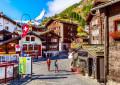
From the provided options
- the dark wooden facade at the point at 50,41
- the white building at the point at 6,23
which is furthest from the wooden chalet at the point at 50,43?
the white building at the point at 6,23

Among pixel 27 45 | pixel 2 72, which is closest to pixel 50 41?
pixel 27 45

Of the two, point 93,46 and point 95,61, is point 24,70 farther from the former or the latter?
point 93,46

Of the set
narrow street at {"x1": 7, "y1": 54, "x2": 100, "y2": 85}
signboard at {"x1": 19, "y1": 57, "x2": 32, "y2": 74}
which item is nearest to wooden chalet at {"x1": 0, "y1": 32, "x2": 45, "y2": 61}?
narrow street at {"x1": 7, "y1": 54, "x2": 100, "y2": 85}

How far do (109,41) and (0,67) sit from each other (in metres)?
9.82

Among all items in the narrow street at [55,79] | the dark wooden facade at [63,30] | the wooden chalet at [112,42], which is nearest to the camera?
the wooden chalet at [112,42]

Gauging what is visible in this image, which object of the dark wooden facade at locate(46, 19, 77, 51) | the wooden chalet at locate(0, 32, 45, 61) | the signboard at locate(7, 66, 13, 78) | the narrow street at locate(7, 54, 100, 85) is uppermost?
the dark wooden facade at locate(46, 19, 77, 51)

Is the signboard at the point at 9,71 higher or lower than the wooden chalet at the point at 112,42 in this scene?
lower

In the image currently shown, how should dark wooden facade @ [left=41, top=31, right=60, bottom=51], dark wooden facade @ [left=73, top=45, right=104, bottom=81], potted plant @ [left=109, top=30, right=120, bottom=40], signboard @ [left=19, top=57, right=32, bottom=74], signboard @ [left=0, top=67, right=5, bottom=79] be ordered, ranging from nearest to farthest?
potted plant @ [left=109, top=30, right=120, bottom=40] < signboard @ [left=0, top=67, right=5, bottom=79] < dark wooden facade @ [left=73, top=45, right=104, bottom=81] < signboard @ [left=19, top=57, right=32, bottom=74] < dark wooden facade @ [left=41, top=31, right=60, bottom=51]

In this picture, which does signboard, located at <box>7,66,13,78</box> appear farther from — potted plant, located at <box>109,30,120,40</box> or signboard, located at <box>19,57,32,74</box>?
potted plant, located at <box>109,30,120,40</box>

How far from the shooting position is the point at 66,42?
46.8 m

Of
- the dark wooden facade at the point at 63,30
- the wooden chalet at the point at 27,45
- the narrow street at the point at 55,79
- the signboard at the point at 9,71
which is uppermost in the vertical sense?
the dark wooden facade at the point at 63,30

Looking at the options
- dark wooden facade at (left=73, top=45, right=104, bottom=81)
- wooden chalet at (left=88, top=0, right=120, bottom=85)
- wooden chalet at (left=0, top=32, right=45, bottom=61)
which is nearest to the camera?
wooden chalet at (left=88, top=0, right=120, bottom=85)

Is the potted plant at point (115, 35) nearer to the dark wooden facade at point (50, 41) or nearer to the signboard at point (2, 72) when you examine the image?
the signboard at point (2, 72)

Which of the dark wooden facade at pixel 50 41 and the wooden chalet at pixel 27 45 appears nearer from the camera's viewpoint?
the wooden chalet at pixel 27 45
